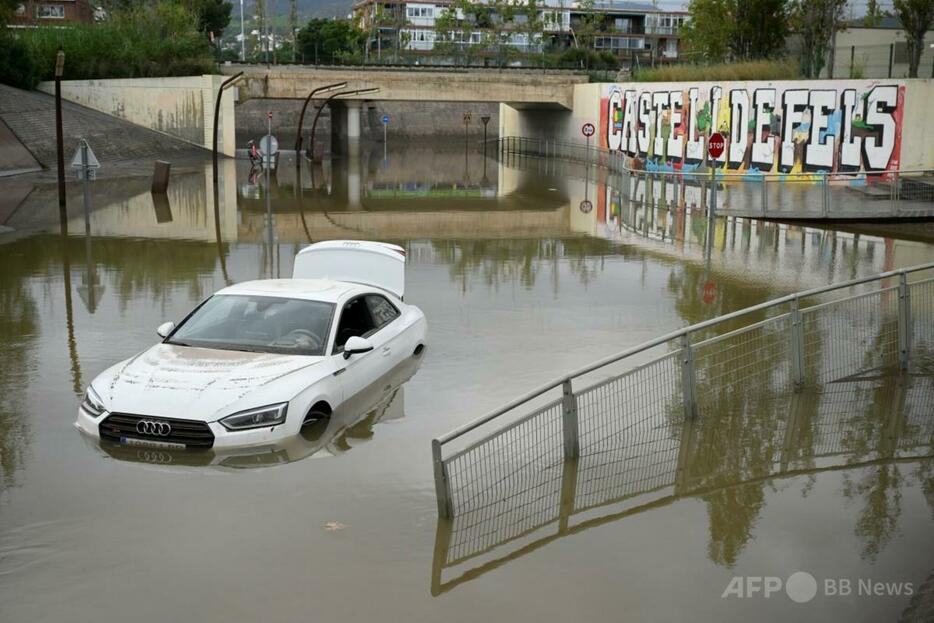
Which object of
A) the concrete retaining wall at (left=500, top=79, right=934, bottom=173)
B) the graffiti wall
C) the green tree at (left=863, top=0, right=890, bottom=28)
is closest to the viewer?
the concrete retaining wall at (left=500, top=79, right=934, bottom=173)

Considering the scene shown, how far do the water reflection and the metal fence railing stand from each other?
50.7 feet

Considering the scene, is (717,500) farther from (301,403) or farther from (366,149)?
(366,149)

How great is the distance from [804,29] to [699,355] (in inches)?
1589

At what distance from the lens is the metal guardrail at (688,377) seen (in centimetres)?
919

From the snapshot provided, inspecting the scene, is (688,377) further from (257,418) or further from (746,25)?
(746,25)

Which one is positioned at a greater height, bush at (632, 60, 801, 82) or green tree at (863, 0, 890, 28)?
green tree at (863, 0, 890, 28)

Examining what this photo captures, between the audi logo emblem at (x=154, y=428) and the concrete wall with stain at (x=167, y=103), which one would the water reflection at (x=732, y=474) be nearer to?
the audi logo emblem at (x=154, y=428)

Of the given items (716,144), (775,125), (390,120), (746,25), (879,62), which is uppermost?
(746,25)

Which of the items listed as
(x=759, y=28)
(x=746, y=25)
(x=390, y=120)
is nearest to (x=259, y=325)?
(x=746, y=25)

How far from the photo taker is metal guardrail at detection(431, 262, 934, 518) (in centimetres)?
919

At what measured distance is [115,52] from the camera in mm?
62344

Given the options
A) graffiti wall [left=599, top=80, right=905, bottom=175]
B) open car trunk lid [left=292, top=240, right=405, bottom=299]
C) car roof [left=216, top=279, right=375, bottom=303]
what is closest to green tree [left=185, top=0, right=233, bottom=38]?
graffiti wall [left=599, top=80, right=905, bottom=175]

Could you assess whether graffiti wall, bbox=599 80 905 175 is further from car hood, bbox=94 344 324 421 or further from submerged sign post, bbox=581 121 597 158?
car hood, bbox=94 344 324 421

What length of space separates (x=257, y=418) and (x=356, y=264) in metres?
4.86
